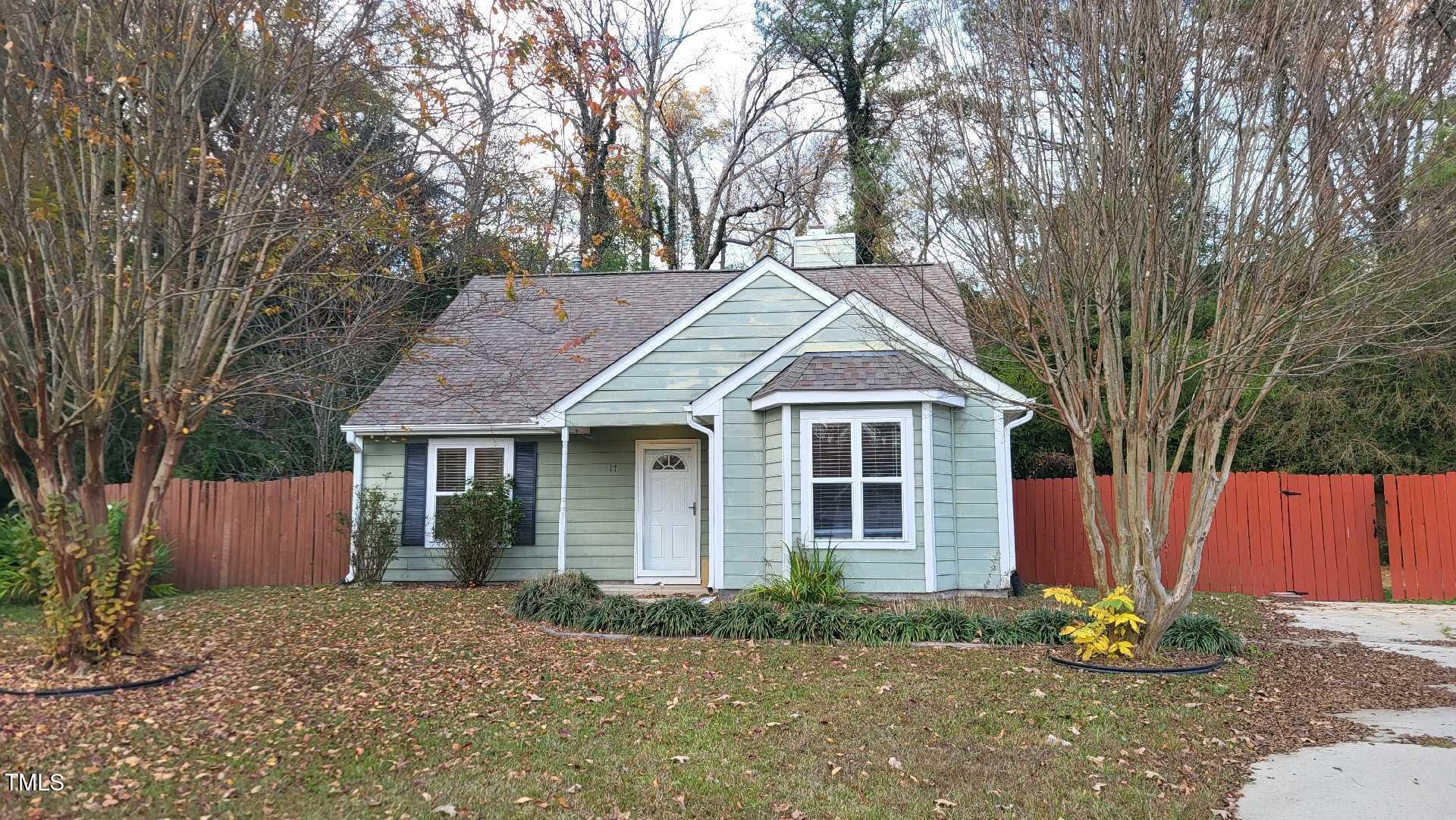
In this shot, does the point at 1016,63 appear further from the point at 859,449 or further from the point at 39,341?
the point at 39,341

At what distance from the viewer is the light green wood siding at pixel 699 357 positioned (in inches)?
505

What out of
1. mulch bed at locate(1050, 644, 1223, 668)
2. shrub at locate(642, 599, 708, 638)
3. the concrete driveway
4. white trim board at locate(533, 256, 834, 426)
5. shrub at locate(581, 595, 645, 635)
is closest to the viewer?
the concrete driveway

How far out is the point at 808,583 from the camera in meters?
10.4

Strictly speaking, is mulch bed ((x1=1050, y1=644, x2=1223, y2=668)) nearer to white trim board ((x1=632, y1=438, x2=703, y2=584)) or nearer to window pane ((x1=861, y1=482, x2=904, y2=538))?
window pane ((x1=861, y1=482, x2=904, y2=538))

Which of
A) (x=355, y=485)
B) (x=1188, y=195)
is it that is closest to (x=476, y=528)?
(x=355, y=485)

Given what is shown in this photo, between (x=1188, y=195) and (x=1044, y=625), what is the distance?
4.04m

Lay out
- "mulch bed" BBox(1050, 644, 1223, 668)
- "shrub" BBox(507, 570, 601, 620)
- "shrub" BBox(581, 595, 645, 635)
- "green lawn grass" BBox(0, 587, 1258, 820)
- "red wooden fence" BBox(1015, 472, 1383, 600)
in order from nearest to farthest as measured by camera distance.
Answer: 1. "green lawn grass" BBox(0, 587, 1258, 820)
2. "mulch bed" BBox(1050, 644, 1223, 668)
3. "shrub" BBox(581, 595, 645, 635)
4. "shrub" BBox(507, 570, 601, 620)
5. "red wooden fence" BBox(1015, 472, 1383, 600)

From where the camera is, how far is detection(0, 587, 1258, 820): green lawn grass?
15.4 ft

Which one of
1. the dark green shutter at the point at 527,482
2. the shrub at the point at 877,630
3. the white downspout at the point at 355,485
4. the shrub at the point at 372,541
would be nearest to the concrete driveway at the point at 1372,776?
the shrub at the point at 877,630

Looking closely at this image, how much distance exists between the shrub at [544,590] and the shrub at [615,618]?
0.89m

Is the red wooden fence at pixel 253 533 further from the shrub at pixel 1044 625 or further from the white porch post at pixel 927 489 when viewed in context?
the shrub at pixel 1044 625

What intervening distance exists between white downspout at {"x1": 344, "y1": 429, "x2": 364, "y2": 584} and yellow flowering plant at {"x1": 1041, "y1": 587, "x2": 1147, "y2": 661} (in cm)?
1032

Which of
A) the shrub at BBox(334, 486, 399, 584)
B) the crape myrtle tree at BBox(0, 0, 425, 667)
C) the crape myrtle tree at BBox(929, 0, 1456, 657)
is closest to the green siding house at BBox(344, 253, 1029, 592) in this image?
the shrub at BBox(334, 486, 399, 584)

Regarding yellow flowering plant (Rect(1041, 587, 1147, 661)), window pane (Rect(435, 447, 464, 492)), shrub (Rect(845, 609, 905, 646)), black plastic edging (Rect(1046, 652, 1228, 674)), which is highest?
window pane (Rect(435, 447, 464, 492))
